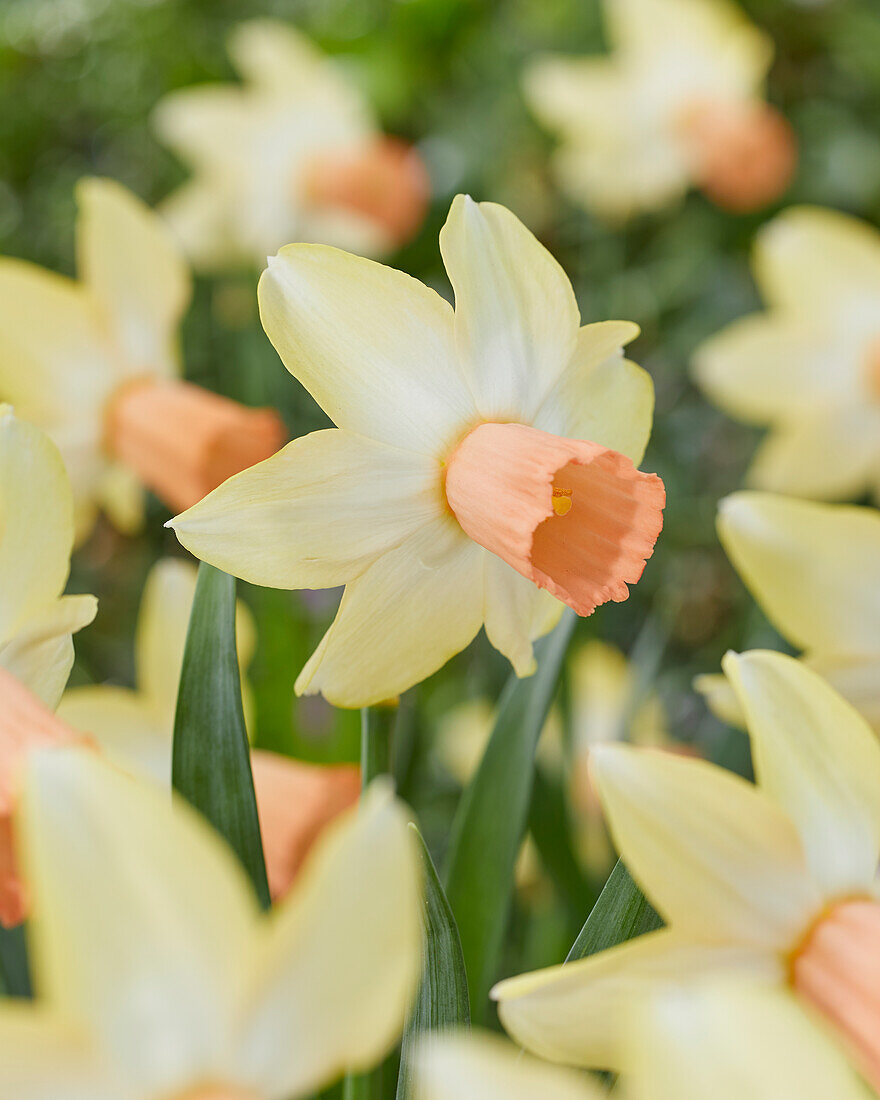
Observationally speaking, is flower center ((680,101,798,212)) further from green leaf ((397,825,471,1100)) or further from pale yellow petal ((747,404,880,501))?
green leaf ((397,825,471,1100))

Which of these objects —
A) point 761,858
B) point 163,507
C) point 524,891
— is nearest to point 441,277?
point 163,507

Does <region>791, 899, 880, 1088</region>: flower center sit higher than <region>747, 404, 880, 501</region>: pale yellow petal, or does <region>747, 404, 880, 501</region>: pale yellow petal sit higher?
<region>791, 899, 880, 1088</region>: flower center

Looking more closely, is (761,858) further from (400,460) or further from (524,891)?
(524,891)

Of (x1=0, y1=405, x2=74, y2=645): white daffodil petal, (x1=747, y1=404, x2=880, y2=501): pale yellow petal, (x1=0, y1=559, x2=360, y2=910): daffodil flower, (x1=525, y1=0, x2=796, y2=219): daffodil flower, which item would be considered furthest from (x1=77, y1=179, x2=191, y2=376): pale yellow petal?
(x1=525, y1=0, x2=796, y2=219): daffodil flower

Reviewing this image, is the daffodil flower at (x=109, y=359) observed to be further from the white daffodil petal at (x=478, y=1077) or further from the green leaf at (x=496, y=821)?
the white daffodil petal at (x=478, y=1077)

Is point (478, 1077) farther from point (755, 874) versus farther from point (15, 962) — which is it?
point (15, 962)

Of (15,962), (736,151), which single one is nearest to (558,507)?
(15,962)
